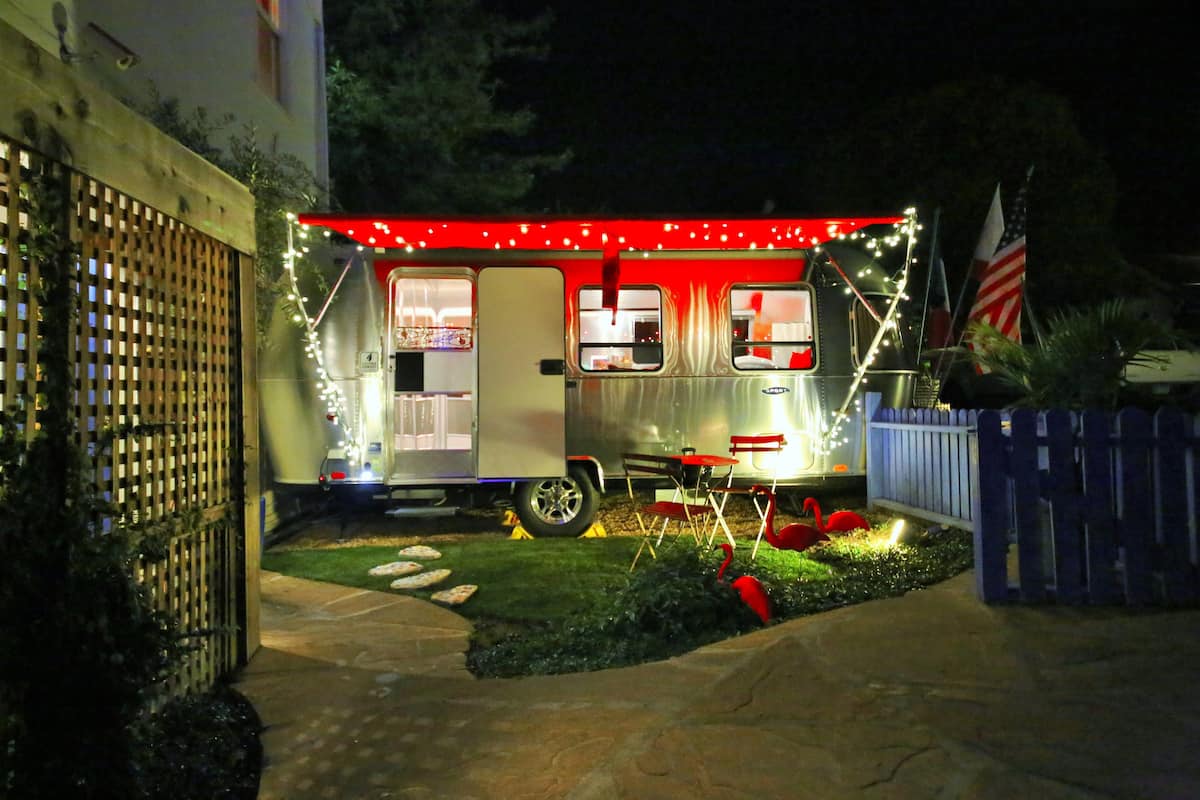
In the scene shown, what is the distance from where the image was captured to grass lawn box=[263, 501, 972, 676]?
17.3 feet

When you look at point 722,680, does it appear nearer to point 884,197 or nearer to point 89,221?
point 89,221

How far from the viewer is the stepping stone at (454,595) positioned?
21.2ft

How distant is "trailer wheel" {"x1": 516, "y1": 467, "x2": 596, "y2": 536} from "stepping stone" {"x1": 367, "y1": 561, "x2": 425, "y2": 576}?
1608 mm

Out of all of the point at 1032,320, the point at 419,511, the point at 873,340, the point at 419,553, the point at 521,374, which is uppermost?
A: the point at 1032,320

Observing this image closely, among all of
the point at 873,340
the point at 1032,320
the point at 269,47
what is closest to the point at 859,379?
the point at 873,340

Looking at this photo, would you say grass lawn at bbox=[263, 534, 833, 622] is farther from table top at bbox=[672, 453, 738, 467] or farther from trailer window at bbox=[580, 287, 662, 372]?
trailer window at bbox=[580, 287, 662, 372]

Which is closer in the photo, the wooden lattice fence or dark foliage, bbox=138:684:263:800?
the wooden lattice fence

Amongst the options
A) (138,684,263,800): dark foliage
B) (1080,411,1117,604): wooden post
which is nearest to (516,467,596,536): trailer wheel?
(1080,411,1117,604): wooden post

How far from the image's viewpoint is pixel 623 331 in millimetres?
9688

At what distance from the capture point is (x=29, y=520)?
8.59ft

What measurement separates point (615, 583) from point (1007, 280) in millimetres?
7144

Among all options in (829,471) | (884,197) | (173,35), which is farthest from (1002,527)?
(884,197)

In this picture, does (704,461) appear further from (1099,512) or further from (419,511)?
(1099,512)

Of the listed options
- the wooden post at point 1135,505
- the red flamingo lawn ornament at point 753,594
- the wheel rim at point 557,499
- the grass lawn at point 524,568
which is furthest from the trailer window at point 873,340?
the red flamingo lawn ornament at point 753,594
